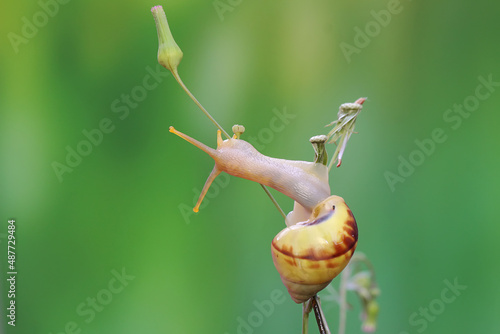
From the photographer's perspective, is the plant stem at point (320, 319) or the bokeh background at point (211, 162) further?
the bokeh background at point (211, 162)

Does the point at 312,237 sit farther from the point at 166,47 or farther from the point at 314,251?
the point at 166,47

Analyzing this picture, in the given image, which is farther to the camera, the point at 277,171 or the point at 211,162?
the point at 211,162

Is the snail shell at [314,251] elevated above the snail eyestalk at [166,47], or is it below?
below

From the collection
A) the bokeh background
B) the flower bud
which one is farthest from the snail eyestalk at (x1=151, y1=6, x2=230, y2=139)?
the bokeh background

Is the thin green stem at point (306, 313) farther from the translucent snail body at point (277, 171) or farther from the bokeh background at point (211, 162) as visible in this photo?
the bokeh background at point (211, 162)

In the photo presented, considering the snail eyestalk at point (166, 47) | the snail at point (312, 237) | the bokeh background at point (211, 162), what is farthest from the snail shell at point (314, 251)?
the bokeh background at point (211, 162)

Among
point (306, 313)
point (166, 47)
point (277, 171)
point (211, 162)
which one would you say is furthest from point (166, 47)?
point (211, 162)
